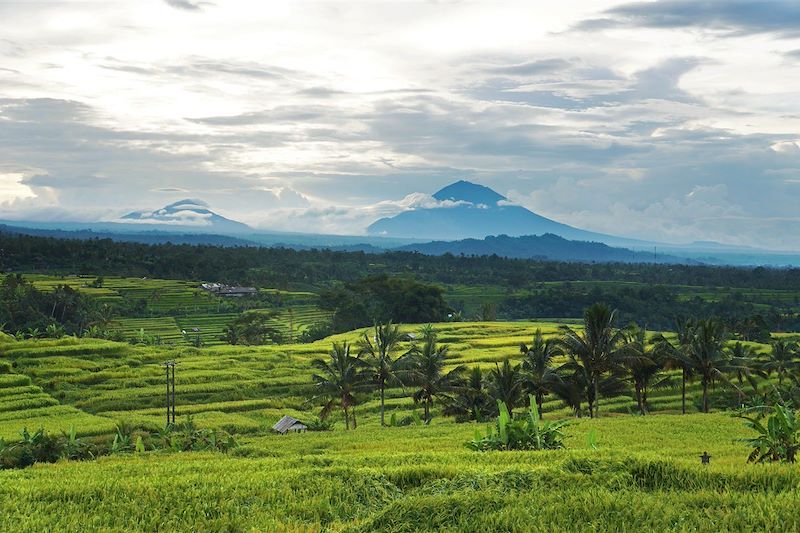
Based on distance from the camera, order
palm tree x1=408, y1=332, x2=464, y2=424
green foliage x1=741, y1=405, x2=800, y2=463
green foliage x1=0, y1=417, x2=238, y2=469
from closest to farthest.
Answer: green foliage x1=741, y1=405, x2=800, y2=463
green foliage x1=0, y1=417, x2=238, y2=469
palm tree x1=408, y1=332, x2=464, y2=424

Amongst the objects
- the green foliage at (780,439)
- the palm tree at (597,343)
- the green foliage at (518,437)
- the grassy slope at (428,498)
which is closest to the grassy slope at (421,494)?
the grassy slope at (428,498)

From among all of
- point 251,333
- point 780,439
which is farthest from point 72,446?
point 251,333

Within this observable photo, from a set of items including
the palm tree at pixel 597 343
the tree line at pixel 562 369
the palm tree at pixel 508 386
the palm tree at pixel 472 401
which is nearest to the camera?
the palm tree at pixel 597 343

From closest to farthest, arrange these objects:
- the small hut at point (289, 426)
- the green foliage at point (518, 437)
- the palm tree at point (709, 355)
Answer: the green foliage at point (518, 437) < the palm tree at point (709, 355) < the small hut at point (289, 426)

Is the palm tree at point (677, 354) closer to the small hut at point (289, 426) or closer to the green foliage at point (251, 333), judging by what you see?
the small hut at point (289, 426)

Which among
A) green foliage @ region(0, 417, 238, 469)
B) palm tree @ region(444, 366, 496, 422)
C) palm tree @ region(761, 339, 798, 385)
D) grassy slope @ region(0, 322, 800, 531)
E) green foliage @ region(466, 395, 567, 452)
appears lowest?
palm tree @ region(444, 366, 496, 422)

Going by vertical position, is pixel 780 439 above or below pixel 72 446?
above

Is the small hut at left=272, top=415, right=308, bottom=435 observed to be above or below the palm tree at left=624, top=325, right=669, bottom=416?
below

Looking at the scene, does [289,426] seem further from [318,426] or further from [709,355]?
[709,355]

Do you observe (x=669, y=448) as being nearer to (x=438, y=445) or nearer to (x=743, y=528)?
(x=438, y=445)

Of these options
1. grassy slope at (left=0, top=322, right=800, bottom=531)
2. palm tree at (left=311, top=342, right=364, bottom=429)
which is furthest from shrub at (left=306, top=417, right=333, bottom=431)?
grassy slope at (left=0, top=322, right=800, bottom=531)

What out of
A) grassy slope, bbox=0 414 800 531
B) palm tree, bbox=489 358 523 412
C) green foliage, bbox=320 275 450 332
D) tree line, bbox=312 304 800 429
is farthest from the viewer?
green foliage, bbox=320 275 450 332

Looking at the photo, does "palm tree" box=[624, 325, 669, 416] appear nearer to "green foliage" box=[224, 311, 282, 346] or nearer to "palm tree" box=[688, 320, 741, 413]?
"palm tree" box=[688, 320, 741, 413]

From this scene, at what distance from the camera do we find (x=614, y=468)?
1210 centimetres
